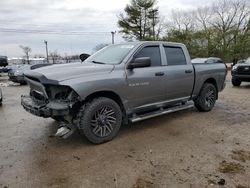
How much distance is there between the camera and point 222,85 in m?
7.26

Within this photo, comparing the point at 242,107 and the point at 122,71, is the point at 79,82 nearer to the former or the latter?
the point at 122,71

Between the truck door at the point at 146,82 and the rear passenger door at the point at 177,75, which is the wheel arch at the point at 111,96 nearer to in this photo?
the truck door at the point at 146,82

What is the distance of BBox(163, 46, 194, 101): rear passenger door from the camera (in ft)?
18.4

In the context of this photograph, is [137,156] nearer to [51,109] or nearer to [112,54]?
[51,109]

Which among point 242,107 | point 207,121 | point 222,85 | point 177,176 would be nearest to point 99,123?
point 177,176

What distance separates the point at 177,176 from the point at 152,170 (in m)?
0.35

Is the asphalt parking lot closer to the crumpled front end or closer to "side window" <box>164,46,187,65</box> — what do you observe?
the crumpled front end

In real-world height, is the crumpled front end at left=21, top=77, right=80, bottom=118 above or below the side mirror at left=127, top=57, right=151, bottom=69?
below

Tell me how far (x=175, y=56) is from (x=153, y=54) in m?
0.74

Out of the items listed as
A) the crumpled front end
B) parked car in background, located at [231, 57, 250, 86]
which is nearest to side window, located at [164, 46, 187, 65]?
the crumpled front end

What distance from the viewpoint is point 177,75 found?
5.71 m

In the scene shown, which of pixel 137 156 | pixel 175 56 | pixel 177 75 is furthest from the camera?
pixel 175 56

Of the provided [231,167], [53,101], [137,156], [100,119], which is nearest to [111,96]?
[100,119]

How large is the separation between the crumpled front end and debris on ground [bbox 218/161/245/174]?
237cm
